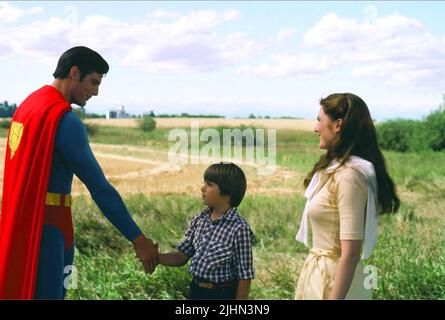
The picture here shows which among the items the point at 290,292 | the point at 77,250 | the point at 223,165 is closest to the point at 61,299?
the point at 223,165

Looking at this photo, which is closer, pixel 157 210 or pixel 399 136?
pixel 157 210

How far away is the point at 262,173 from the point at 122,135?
1013cm

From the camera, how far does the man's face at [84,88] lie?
3600 millimetres

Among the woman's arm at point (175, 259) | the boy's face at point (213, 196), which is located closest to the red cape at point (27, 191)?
the woman's arm at point (175, 259)

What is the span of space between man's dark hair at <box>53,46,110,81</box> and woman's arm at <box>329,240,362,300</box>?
164 centimetres

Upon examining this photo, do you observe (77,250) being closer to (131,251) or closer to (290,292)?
(131,251)

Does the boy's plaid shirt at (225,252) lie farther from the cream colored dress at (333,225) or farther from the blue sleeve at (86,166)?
the blue sleeve at (86,166)

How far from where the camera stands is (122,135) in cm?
2650

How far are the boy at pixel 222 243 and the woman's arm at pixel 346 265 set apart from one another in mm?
525

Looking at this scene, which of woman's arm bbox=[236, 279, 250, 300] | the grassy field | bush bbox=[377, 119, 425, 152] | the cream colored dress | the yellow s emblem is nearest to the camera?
the cream colored dress

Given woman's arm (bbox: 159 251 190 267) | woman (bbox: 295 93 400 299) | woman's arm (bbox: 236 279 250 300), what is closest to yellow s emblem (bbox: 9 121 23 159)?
woman's arm (bbox: 159 251 190 267)

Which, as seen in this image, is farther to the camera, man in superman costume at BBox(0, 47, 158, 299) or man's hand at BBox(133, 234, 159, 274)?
man's hand at BBox(133, 234, 159, 274)

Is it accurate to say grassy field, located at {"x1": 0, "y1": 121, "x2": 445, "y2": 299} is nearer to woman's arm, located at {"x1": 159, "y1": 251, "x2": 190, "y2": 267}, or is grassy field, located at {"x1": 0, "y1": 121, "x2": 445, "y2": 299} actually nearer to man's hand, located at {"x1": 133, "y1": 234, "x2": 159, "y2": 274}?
man's hand, located at {"x1": 133, "y1": 234, "x2": 159, "y2": 274}

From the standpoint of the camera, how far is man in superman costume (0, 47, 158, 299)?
3.40 metres
